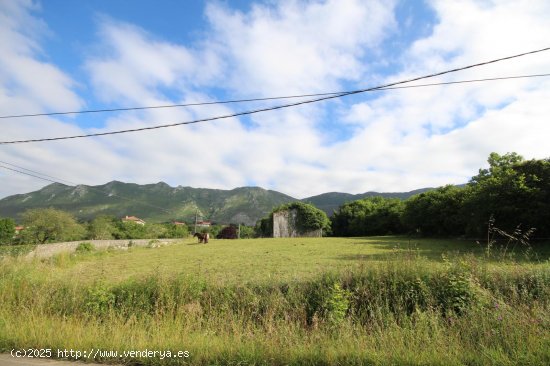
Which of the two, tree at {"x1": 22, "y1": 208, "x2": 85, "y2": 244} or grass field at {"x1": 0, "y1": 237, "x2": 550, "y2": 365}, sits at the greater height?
tree at {"x1": 22, "y1": 208, "x2": 85, "y2": 244}

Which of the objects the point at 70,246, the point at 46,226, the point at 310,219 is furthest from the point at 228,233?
the point at 70,246

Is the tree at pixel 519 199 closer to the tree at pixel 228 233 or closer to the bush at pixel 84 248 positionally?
the bush at pixel 84 248

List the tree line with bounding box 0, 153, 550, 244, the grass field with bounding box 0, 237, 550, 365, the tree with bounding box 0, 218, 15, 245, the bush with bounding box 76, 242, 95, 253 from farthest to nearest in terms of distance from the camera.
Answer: the tree with bounding box 0, 218, 15, 245 → the bush with bounding box 76, 242, 95, 253 → the tree line with bounding box 0, 153, 550, 244 → the grass field with bounding box 0, 237, 550, 365

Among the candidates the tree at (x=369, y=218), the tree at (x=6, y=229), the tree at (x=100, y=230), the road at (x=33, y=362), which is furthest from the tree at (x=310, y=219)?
the road at (x=33, y=362)

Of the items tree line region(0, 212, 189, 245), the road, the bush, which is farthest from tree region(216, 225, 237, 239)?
the road

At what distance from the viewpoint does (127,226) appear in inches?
3137

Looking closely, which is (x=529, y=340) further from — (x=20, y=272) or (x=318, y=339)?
(x=20, y=272)

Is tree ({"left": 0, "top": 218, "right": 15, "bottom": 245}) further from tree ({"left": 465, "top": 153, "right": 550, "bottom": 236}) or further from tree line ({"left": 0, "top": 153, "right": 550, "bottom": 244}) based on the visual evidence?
tree ({"left": 465, "top": 153, "right": 550, "bottom": 236})

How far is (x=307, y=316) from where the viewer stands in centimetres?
644

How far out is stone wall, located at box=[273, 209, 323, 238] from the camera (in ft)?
203

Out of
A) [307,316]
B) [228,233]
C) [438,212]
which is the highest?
[438,212]

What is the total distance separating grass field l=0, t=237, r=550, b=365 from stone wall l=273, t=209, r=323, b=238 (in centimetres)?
5410

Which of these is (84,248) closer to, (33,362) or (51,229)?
(33,362)

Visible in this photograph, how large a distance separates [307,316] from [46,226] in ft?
195
